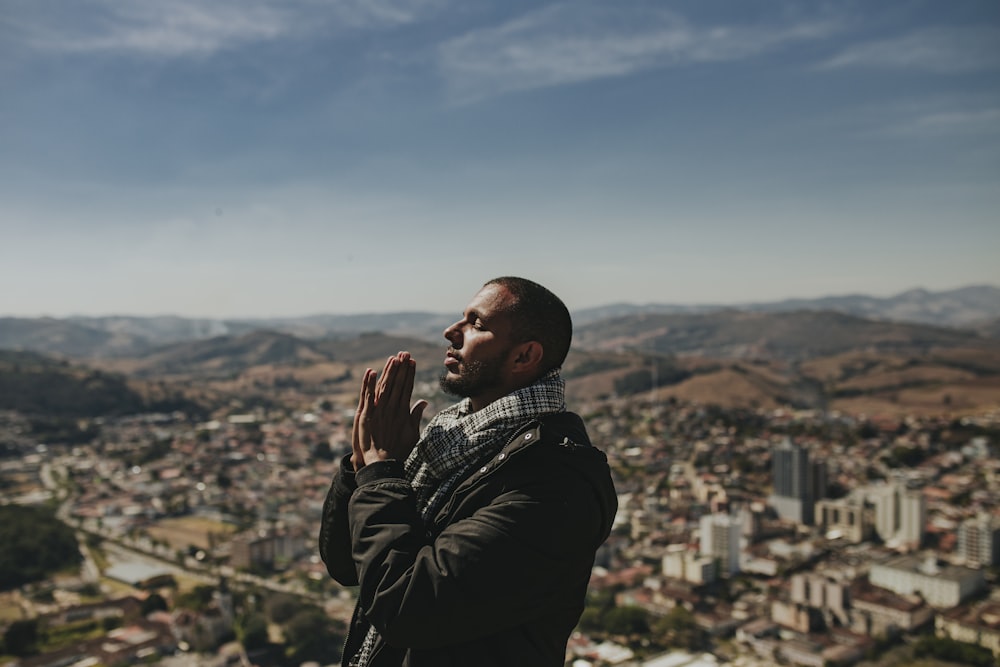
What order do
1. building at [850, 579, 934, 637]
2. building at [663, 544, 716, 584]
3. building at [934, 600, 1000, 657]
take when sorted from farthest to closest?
building at [663, 544, 716, 584] → building at [850, 579, 934, 637] → building at [934, 600, 1000, 657]

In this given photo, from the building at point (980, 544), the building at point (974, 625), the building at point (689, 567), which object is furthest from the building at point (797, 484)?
the building at point (974, 625)

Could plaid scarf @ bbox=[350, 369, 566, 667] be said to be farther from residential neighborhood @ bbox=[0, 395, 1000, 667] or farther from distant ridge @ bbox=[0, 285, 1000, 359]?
distant ridge @ bbox=[0, 285, 1000, 359]

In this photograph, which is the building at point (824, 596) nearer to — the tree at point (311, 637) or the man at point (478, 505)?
the tree at point (311, 637)

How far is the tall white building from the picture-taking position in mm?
12930

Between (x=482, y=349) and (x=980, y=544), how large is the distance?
48.9ft

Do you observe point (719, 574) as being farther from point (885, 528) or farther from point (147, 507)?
point (147, 507)

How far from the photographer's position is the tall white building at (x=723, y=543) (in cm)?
1293

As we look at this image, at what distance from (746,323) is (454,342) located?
69.6 m

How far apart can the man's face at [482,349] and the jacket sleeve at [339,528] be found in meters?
0.15

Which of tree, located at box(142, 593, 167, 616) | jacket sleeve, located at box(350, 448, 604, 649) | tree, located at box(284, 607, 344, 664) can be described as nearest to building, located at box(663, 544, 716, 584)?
tree, located at box(284, 607, 344, 664)

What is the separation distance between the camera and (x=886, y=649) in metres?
9.52

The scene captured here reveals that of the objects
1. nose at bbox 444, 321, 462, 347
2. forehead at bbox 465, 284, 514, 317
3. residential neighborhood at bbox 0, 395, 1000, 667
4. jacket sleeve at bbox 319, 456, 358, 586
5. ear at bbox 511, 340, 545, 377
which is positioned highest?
forehead at bbox 465, 284, 514, 317

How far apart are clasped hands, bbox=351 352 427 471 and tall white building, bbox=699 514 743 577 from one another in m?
13.0

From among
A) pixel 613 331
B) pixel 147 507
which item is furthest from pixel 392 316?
pixel 147 507
